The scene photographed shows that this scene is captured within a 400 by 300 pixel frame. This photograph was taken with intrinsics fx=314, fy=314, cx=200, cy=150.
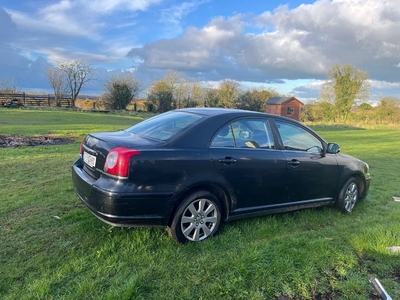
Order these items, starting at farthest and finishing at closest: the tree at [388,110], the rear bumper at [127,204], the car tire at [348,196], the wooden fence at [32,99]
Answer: the tree at [388,110] < the wooden fence at [32,99] < the car tire at [348,196] < the rear bumper at [127,204]

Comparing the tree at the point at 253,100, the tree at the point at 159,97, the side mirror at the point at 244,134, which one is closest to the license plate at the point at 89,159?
the side mirror at the point at 244,134

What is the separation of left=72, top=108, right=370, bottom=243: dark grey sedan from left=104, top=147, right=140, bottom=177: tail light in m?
0.01

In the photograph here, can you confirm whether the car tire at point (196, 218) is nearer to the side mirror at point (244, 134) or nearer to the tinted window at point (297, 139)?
the side mirror at point (244, 134)

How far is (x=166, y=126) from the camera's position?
13.5 ft

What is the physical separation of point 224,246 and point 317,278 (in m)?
1.05

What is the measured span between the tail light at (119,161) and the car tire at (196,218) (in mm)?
754

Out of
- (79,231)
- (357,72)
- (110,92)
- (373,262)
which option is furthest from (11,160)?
(357,72)

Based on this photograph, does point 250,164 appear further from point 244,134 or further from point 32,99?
point 32,99

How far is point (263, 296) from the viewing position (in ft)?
9.11

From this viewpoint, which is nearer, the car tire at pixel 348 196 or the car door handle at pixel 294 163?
the car door handle at pixel 294 163

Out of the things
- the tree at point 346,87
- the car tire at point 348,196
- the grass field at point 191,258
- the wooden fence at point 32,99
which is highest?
the tree at point 346,87

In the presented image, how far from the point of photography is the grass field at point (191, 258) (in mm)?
2791

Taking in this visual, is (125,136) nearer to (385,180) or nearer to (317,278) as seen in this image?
(317,278)

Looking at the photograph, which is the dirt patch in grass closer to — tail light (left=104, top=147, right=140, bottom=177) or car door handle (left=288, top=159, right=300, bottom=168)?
tail light (left=104, top=147, right=140, bottom=177)
